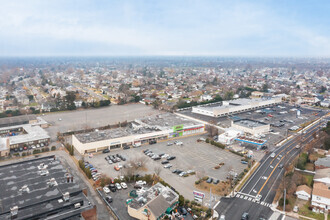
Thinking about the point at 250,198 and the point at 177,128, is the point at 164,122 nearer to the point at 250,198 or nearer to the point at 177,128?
the point at 177,128

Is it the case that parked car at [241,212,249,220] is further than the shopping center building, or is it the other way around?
the shopping center building

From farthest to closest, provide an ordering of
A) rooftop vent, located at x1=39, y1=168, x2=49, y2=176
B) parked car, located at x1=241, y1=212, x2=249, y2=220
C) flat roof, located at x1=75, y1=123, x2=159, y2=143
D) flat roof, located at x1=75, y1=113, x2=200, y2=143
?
flat roof, located at x1=75, y1=113, x2=200, y2=143 → flat roof, located at x1=75, y1=123, x2=159, y2=143 → rooftop vent, located at x1=39, y1=168, x2=49, y2=176 → parked car, located at x1=241, y1=212, x2=249, y2=220


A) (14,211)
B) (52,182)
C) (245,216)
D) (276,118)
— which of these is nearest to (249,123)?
(276,118)

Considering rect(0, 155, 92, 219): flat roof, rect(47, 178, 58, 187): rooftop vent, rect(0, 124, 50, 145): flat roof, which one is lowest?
rect(0, 124, 50, 145): flat roof

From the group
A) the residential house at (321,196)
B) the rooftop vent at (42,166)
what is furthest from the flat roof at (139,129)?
the residential house at (321,196)

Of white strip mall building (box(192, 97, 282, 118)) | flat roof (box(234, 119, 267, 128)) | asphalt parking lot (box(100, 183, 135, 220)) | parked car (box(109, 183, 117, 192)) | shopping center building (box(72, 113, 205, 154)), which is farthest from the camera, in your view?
white strip mall building (box(192, 97, 282, 118))

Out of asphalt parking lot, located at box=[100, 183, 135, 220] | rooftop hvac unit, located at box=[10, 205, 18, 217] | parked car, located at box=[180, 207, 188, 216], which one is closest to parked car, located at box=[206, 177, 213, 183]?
parked car, located at box=[180, 207, 188, 216]

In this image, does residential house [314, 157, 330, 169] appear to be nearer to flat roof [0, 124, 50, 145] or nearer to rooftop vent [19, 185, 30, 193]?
rooftop vent [19, 185, 30, 193]
